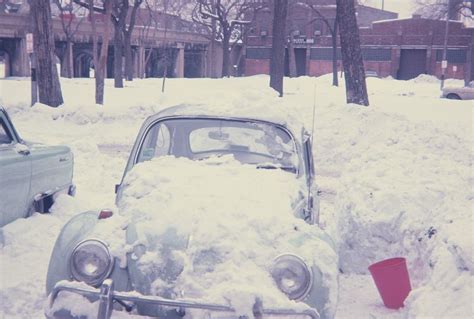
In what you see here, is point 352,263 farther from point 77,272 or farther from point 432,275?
point 77,272

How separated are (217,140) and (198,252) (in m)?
1.68

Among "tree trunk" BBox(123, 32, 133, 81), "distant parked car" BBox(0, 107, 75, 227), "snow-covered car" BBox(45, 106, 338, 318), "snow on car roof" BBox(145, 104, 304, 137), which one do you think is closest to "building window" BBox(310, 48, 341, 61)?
"tree trunk" BBox(123, 32, 133, 81)

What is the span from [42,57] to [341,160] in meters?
9.37

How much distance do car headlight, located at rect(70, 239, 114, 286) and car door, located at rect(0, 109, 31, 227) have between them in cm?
220

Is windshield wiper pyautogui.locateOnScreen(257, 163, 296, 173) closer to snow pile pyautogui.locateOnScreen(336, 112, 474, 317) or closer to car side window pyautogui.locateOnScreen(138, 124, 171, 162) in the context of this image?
car side window pyautogui.locateOnScreen(138, 124, 171, 162)

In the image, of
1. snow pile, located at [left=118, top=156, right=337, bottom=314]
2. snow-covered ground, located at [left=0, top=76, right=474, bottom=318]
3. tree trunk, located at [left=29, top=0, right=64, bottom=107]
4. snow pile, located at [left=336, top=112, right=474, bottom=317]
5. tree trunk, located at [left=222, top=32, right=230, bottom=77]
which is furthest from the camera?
tree trunk, located at [left=222, top=32, right=230, bottom=77]

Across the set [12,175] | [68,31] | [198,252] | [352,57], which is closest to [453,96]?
[352,57]

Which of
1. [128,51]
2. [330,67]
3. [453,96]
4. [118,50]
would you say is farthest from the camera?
[330,67]

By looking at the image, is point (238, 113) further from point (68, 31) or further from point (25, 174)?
point (68, 31)

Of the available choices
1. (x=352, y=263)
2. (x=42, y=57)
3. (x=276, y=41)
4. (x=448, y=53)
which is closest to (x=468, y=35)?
(x=448, y=53)

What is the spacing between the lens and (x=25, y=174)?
6055 millimetres

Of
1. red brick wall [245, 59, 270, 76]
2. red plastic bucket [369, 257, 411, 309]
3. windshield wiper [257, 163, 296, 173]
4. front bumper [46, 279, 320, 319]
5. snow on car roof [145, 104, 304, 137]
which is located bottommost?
red brick wall [245, 59, 270, 76]

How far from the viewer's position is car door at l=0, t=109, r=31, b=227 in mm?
5688

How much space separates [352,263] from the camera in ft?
19.9
